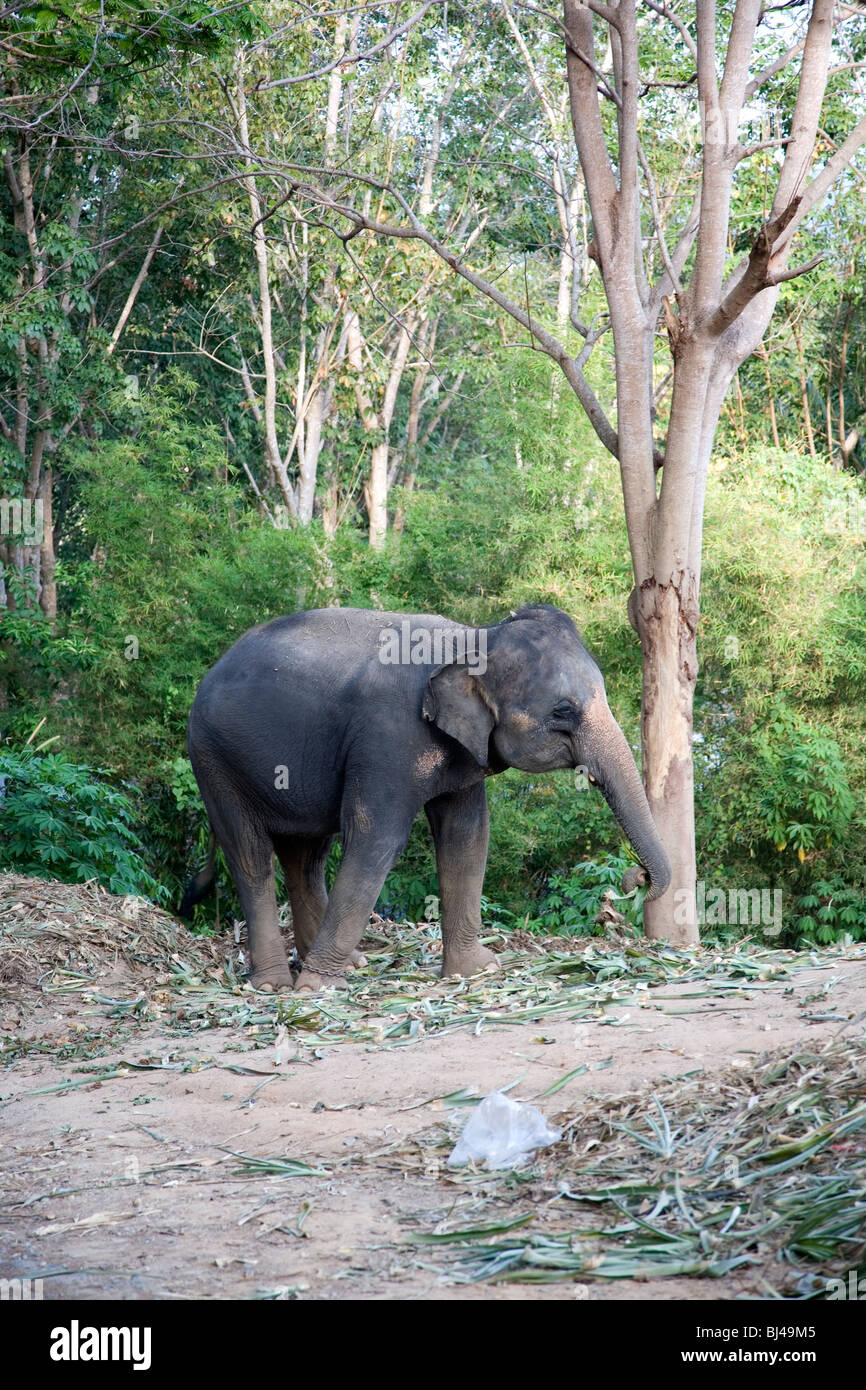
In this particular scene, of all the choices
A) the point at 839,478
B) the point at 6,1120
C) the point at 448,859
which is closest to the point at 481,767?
the point at 448,859

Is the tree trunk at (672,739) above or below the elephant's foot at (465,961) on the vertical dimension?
above

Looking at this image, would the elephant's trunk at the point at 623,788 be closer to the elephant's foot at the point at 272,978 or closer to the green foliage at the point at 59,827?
the elephant's foot at the point at 272,978

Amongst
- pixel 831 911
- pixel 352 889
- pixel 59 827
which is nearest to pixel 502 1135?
pixel 352 889

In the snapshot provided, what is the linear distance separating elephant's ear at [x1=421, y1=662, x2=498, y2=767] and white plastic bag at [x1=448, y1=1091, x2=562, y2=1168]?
279cm

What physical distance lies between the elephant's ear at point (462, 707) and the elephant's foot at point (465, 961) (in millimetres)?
1190

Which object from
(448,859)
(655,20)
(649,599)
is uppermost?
(655,20)

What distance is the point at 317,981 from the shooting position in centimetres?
743

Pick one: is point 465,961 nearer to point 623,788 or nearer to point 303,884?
point 303,884

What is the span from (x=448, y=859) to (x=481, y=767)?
667 mm

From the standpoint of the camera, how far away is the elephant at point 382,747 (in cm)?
720

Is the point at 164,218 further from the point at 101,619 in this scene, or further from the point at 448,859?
the point at 448,859

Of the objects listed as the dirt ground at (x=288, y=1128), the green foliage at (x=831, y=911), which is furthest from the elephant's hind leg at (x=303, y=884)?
the green foliage at (x=831, y=911)

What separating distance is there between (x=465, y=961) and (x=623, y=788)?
149 centimetres

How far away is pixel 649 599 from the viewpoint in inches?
333
